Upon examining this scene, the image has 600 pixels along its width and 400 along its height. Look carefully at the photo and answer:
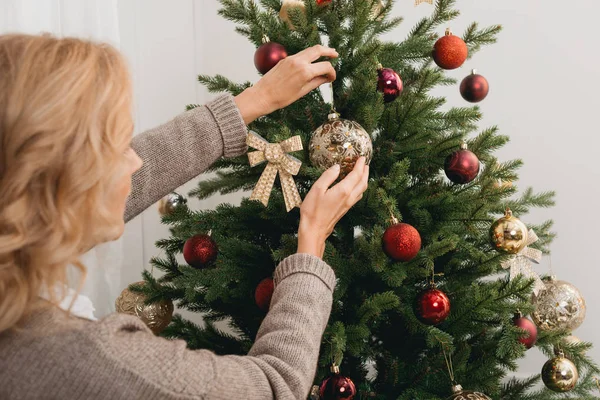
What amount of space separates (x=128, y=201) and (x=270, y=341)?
0.41 m

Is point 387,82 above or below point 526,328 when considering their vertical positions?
above

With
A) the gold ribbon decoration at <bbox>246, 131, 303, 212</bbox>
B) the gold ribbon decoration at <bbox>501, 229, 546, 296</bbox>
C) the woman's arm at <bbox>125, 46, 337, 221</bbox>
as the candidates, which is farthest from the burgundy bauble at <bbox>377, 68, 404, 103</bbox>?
the gold ribbon decoration at <bbox>501, 229, 546, 296</bbox>

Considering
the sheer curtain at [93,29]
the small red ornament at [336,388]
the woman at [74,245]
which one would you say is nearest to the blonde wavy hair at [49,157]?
the woman at [74,245]

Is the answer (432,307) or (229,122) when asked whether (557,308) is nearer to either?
(432,307)

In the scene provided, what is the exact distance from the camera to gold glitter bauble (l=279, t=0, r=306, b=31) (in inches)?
47.6

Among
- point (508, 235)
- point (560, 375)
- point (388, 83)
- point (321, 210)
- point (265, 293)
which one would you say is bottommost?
point (560, 375)

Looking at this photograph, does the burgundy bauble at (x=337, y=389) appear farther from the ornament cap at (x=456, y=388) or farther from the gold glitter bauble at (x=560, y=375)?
the gold glitter bauble at (x=560, y=375)

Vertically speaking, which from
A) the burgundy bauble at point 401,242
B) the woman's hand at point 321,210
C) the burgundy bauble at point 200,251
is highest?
the woman's hand at point 321,210

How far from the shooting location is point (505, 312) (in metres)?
1.15

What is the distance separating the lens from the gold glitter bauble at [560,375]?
4.51 feet

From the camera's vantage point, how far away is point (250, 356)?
80 centimetres

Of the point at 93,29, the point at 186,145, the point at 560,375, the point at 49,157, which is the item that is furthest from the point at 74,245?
the point at 93,29

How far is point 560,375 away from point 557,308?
0.19 m

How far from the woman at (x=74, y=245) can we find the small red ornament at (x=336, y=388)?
24 cm
